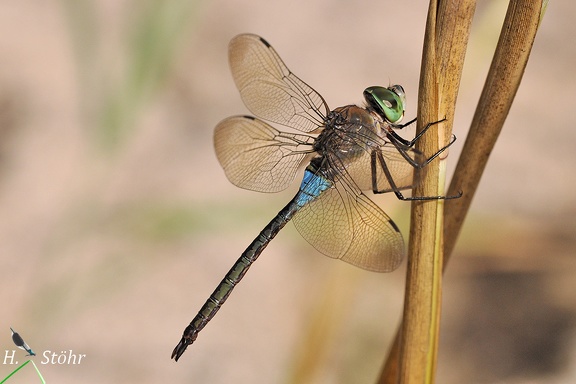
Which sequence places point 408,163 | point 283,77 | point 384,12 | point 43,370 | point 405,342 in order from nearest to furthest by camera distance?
point 405,342 → point 408,163 → point 283,77 → point 43,370 → point 384,12

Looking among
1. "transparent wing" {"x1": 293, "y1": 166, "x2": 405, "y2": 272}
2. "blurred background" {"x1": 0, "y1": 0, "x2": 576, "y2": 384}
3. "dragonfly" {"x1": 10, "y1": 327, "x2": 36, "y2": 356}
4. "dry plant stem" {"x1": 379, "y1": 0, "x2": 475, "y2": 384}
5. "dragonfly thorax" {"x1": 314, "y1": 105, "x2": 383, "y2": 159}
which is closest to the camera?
"dry plant stem" {"x1": 379, "y1": 0, "x2": 475, "y2": 384}

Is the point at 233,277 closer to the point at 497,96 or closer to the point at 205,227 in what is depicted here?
the point at 205,227

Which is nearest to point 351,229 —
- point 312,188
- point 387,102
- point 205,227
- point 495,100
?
point 312,188

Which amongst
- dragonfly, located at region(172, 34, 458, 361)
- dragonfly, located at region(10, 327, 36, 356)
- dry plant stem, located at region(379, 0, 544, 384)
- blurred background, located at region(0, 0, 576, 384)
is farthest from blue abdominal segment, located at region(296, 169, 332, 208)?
dragonfly, located at region(10, 327, 36, 356)

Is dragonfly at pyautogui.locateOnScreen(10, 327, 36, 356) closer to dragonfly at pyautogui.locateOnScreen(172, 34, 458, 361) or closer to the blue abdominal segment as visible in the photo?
dragonfly at pyautogui.locateOnScreen(172, 34, 458, 361)

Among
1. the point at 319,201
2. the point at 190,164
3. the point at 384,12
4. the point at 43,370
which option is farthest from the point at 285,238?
the point at 384,12

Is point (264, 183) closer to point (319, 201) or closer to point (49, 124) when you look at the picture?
point (319, 201)

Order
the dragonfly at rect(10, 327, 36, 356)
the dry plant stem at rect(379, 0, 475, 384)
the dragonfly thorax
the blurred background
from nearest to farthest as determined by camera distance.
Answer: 1. the dry plant stem at rect(379, 0, 475, 384)
2. the dragonfly thorax
3. the dragonfly at rect(10, 327, 36, 356)
4. the blurred background
